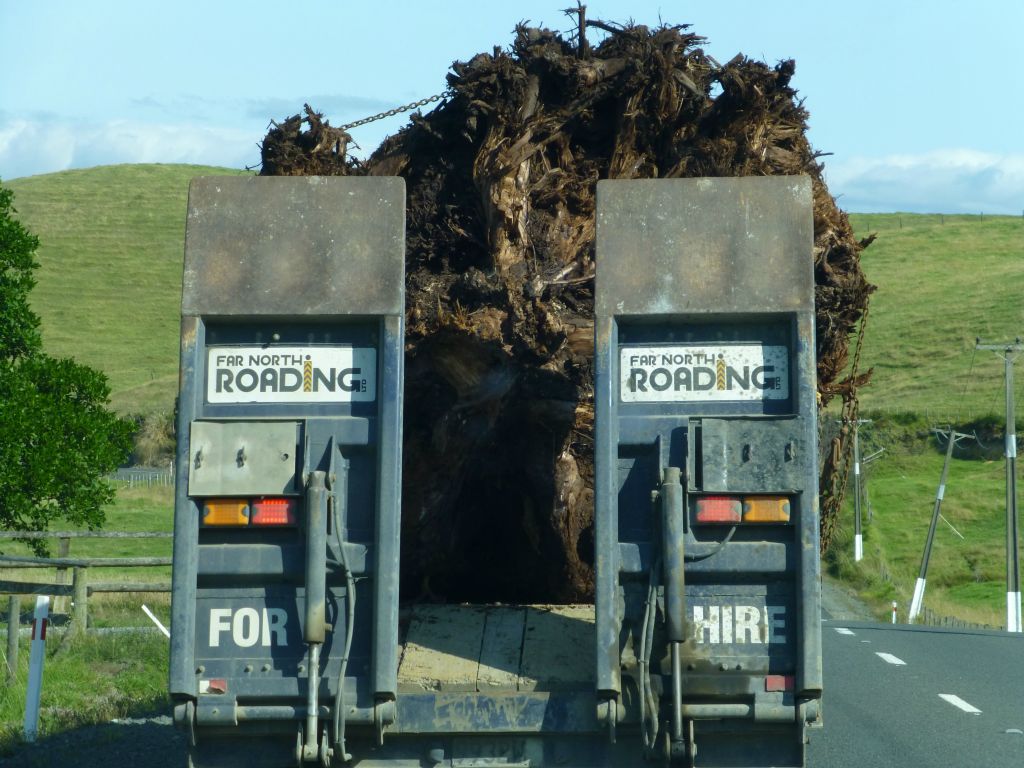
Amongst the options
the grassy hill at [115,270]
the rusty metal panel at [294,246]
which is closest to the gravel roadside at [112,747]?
the rusty metal panel at [294,246]

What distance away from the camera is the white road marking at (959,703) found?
36.6ft

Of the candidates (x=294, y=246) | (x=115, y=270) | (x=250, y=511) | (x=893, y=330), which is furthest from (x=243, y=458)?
(x=115, y=270)

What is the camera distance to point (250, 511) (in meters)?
5.16

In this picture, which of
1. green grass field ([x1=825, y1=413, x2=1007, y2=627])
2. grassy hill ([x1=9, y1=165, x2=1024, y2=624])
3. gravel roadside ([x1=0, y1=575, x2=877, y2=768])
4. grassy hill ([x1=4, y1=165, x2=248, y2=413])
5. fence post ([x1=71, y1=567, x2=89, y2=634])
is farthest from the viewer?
grassy hill ([x1=4, y1=165, x2=248, y2=413])

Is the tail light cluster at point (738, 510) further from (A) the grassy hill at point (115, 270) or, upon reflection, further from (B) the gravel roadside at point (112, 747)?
(A) the grassy hill at point (115, 270)

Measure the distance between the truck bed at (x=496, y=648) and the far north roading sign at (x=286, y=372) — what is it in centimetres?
122

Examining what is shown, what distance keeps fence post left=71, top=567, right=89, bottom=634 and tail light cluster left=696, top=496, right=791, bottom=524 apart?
→ 424 inches

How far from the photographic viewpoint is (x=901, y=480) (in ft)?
174

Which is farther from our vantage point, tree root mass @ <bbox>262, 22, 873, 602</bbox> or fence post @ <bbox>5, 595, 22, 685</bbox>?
fence post @ <bbox>5, 595, 22, 685</bbox>

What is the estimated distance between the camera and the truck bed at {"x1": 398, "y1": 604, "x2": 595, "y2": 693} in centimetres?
568

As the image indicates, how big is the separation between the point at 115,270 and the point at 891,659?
73.6m

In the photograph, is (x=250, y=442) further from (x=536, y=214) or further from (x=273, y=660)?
(x=536, y=214)

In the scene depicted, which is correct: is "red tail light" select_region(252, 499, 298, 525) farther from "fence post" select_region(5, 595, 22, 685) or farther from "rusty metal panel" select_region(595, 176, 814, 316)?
"fence post" select_region(5, 595, 22, 685)

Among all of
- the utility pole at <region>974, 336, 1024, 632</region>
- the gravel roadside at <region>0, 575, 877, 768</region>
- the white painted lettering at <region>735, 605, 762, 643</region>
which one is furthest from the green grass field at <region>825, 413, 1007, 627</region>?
the white painted lettering at <region>735, 605, 762, 643</region>
